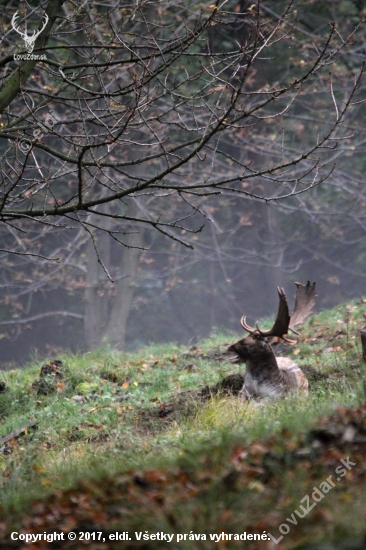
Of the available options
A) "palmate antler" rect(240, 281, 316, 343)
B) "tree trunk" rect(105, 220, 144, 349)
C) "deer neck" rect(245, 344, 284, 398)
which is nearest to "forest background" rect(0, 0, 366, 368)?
"tree trunk" rect(105, 220, 144, 349)

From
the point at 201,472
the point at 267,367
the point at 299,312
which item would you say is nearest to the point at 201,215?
the point at 299,312

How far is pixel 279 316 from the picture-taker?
278 inches

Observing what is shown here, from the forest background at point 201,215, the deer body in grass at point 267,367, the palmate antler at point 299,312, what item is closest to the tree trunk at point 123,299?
the forest background at point 201,215

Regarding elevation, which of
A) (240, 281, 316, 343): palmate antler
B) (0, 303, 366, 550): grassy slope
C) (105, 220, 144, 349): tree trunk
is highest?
(105, 220, 144, 349): tree trunk

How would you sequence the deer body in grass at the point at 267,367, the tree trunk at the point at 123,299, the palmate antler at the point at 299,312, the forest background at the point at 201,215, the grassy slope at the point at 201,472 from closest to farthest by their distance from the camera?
the grassy slope at the point at 201,472 < the deer body in grass at the point at 267,367 < the palmate antler at the point at 299,312 < the forest background at the point at 201,215 < the tree trunk at the point at 123,299

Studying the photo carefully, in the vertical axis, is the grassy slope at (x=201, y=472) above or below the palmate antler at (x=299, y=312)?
below

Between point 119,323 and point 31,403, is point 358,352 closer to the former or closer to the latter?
point 31,403

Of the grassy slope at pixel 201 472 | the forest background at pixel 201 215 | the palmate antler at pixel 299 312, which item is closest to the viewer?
the grassy slope at pixel 201 472

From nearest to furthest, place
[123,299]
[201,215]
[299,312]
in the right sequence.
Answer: [299,312] < [123,299] < [201,215]

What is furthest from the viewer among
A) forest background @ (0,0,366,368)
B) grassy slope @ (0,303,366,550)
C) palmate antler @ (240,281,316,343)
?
forest background @ (0,0,366,368)

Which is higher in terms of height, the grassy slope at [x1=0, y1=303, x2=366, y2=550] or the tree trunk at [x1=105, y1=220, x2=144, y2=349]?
the tree trunk at [x1=105, y1=220, x2=144, y2=349]

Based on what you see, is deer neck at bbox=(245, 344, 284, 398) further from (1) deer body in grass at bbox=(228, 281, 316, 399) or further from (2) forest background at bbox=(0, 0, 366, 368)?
(2) forest background at bbox=(0, 0, 366, 368)

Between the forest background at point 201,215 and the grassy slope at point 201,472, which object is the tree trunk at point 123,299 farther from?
the grassy slope at point 201,472

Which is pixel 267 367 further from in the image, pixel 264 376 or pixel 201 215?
pixel 201 215
